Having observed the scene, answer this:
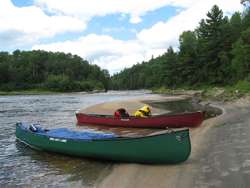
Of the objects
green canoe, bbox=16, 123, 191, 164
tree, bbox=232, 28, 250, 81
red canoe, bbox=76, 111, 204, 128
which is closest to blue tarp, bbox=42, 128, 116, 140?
green canoe, bbox=16, 123, 191, 164

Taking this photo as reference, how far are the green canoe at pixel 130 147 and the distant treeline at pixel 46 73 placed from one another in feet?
411

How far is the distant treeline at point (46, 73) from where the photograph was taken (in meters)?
143

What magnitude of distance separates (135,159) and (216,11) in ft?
232

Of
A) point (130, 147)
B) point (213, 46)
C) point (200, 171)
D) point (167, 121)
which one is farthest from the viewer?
point (213, 46)

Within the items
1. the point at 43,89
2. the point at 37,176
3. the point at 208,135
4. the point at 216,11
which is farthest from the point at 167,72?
the point at 37,176

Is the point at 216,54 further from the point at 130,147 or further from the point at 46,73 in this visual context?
the point at 46,73

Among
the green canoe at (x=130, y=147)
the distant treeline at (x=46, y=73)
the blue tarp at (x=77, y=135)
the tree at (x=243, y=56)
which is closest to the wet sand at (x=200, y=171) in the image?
the green canoe at (x=130, y=147)

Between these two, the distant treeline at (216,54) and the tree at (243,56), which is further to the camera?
the distant treeline at (216,54)

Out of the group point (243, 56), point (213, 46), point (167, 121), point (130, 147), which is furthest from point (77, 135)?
point (213, 46)

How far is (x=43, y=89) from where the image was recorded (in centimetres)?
14012

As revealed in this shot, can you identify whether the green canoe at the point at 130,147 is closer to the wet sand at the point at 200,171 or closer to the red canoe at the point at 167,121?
the wet sand at the point at 200,171

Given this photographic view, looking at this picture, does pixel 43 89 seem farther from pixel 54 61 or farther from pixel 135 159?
pixel 135 159

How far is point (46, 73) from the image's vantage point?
171 metres

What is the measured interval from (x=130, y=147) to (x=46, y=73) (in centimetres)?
16152
